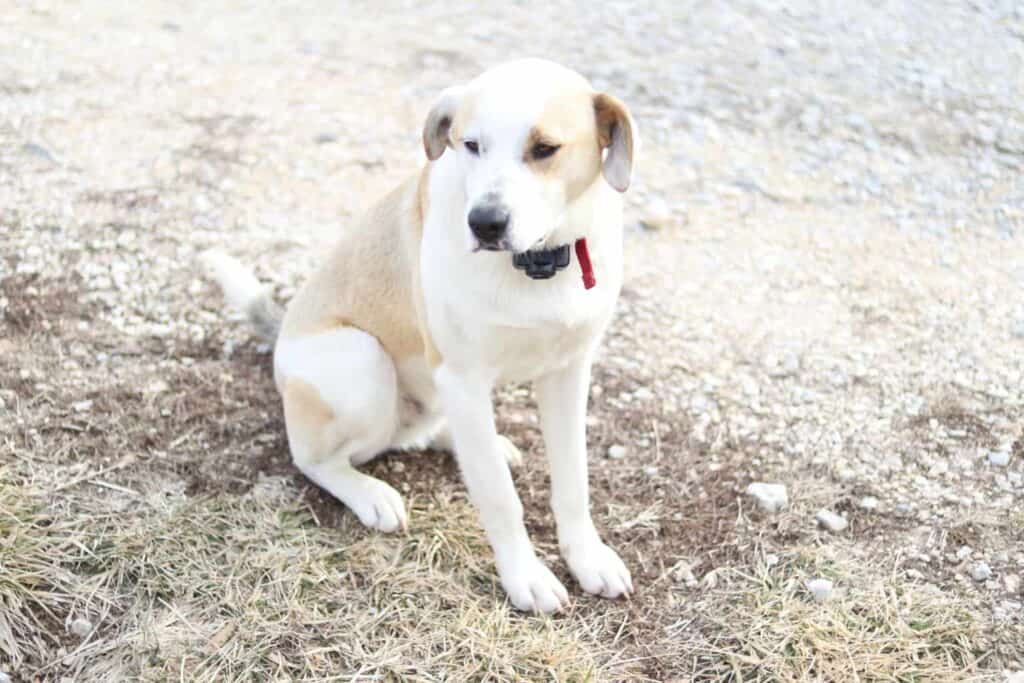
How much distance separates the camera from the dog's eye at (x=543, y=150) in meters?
2.84

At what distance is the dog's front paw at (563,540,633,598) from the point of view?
3.71 metres

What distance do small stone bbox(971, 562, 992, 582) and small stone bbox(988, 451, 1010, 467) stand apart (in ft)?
1.84

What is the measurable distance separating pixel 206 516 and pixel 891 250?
3.55 metres

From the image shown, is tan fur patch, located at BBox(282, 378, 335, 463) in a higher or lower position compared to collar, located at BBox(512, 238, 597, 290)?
lower

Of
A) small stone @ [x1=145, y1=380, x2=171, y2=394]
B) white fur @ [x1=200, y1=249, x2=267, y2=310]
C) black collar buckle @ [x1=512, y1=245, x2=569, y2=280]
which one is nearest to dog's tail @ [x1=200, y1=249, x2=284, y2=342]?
white fur @ [x1=200, y1=249, x2=267, y2=310]

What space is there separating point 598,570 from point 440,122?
153cm

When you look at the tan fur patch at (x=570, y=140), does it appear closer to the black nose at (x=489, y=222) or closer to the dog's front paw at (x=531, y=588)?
the black nose at (x=489, y=222)

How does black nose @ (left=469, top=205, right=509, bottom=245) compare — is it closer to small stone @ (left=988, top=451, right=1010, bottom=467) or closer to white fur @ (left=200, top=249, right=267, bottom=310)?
white fur @ (left=200, top=249, right=267, bottom=310)

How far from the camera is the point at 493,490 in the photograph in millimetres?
3496

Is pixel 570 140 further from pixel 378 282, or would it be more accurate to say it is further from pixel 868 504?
pixel 868 504

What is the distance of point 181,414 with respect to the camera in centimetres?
434

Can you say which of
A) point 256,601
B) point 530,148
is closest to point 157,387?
point 256,601

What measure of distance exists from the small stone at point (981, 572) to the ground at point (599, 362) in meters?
0.01

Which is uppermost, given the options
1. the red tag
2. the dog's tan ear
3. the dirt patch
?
the dog's tan ear
